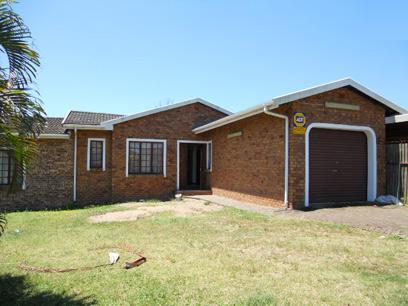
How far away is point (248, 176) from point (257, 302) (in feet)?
28.8

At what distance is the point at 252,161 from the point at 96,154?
719 centimetres

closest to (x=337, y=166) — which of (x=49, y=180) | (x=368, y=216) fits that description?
(x=368, y=216)

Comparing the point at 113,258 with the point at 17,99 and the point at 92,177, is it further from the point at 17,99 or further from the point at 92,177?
the point at 92,177

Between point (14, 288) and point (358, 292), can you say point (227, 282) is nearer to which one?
point (358, 292)

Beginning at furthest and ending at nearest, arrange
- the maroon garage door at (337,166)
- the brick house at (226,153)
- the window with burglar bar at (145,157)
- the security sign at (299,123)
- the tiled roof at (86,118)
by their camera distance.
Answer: the window with burglar bar at (145,157)
the tiled roof at (86,118)
the maroon garage door at (337,166)
the brick house at (226,153)
the security sign at (299,123)

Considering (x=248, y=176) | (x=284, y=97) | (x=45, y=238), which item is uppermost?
(x=284, y=97)

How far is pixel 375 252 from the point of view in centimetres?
538

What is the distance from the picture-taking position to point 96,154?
568 inches

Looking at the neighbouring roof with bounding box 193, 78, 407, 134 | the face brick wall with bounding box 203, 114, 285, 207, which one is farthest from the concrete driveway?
the neighbouring roof with bounding box 193, 78, 407, 134

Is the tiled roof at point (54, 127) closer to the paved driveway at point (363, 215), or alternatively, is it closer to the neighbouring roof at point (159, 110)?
the neighbouring roof at point (159, 110)

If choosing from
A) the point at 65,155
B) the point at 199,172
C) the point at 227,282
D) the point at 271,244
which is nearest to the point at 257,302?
the point at 227,282

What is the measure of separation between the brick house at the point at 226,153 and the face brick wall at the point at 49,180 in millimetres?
41

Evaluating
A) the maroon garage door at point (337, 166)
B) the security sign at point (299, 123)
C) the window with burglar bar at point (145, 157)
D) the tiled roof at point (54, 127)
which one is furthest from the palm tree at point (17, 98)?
the window with burglar bar at point (145, 157)

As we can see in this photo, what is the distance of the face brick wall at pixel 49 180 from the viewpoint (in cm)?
1353
